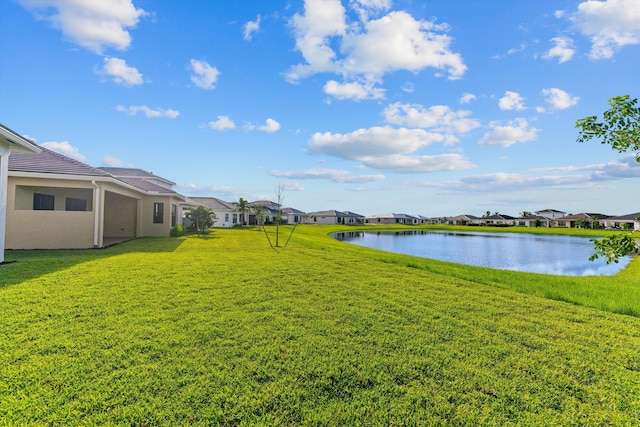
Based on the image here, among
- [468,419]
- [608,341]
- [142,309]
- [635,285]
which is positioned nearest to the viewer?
[468,419]

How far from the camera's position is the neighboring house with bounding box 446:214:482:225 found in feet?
274

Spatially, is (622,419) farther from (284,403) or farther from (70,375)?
(70,375)

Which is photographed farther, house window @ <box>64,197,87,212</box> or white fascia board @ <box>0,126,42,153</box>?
house window @ <box>64,197,87,212</box>

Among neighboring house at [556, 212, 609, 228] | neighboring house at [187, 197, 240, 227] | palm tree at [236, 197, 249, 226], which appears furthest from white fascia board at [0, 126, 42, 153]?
neighboring house at [556, 212, 609, 228]

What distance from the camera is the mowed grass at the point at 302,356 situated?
2748 mm

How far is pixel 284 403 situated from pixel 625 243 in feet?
11.1

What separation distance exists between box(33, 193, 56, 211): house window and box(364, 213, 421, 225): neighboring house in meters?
76.4

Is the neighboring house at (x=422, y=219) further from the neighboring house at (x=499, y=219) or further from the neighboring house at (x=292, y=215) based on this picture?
the neighboring house at (x=292, y=215)

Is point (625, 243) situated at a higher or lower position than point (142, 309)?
higher

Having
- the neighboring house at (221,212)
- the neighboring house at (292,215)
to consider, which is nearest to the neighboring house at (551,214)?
the neighboring house at (292,215)

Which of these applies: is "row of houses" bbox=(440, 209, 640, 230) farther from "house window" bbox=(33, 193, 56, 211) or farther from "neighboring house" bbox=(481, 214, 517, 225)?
"house window" bbox=(33, 193, 56, 211)

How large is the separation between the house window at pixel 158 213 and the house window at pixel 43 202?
658cm

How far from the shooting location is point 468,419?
267 cm

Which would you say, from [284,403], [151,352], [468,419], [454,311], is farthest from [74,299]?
[454,311]
